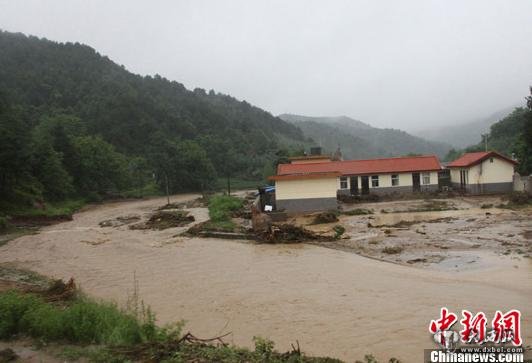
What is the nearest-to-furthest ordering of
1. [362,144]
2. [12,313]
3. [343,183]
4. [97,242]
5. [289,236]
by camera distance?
[12,313] < [289,236] < [97,242] < [343,183] < [362,144]

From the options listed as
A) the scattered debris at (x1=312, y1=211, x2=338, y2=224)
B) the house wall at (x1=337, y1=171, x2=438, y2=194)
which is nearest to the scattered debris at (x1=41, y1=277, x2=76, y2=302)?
the scattered debris at (x1=312, y1=211, x2=338, y2=224)

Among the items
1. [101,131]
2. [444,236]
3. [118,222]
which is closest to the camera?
[444,236]

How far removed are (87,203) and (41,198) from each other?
12178mm

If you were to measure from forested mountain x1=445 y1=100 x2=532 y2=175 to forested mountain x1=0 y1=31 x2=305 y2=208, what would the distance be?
1534 inches

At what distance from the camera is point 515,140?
48.4 meters

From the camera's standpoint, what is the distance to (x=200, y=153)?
2397 inches

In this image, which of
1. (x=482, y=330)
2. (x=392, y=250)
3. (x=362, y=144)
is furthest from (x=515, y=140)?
(x=362, y=144)

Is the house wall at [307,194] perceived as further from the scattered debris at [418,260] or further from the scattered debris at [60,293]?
the scattered debris at [60,293]

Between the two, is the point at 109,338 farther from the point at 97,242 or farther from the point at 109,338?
the point at 97,242

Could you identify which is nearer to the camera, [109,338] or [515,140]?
[109,338]

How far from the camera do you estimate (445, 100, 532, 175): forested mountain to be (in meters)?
31.2

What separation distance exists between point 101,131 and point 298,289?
80729 mm

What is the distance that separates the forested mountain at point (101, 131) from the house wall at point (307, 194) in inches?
811

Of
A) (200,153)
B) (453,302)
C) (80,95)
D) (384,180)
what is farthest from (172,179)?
(453,302)
